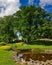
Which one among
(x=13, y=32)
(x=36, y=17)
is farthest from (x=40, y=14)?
(x=13, y=32)

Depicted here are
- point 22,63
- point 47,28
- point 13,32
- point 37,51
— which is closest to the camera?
point 22,63

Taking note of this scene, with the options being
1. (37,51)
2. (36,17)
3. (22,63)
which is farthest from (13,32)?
(22,63)

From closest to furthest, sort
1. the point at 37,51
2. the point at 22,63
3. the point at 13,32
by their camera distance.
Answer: the point at 22,63 → the point at 37,51 → the point at 13,32

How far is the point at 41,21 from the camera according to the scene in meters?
72.8

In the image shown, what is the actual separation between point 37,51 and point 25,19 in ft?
67.3

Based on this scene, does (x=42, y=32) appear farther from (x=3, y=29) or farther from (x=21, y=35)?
(x=3, y=29)

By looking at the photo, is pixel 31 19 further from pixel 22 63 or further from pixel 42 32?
pixel 22 63

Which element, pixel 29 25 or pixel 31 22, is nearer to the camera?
pixel 29 25

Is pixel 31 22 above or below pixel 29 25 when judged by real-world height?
above

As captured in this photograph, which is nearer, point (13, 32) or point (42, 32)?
point (42, 32)

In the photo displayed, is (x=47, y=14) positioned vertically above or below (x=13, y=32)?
above

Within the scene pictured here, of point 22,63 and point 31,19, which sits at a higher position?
point 31,19

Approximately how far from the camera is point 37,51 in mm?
54188

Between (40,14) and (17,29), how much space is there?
839 cm
